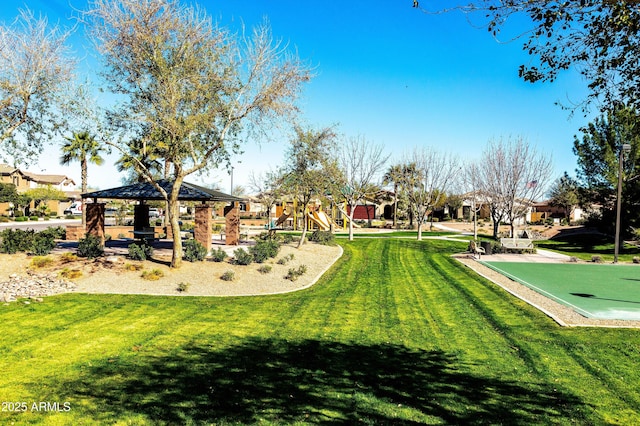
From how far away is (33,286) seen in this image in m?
13.9

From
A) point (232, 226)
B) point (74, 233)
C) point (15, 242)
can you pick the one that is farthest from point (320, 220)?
point (15, 242)

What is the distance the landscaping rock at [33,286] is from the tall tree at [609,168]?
30015 millimetres

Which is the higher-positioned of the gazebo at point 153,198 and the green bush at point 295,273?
the gazebo at point 153,198

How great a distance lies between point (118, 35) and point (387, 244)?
2137 centimetres

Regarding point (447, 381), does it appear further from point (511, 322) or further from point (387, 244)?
point (387, 244)

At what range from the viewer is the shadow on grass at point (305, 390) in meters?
6.16

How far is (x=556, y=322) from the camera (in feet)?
37.7

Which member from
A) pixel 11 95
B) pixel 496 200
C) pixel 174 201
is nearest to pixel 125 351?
pixel 174 201

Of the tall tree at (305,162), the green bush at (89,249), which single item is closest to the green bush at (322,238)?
the tall tree at (305,162)

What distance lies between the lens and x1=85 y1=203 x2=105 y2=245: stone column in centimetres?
2078

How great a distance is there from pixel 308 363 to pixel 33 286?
417 inches

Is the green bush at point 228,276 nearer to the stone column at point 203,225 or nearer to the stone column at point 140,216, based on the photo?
the stone column at point 203,225

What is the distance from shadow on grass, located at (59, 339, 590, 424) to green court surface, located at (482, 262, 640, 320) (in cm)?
668

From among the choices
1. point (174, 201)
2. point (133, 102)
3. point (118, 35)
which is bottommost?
point (174, 201)
